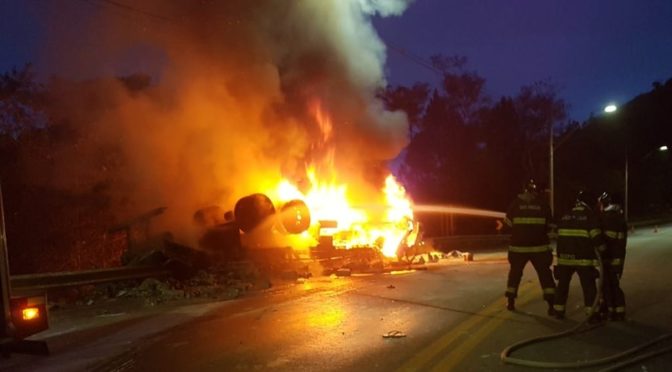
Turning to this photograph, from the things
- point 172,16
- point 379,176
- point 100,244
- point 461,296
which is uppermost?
point 172,16

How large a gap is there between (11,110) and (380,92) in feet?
36.5

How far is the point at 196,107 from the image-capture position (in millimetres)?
14547

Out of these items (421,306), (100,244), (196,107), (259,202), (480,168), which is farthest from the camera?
(480,168)

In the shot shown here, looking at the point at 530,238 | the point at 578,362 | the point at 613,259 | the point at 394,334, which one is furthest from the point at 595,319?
the point at 394,334

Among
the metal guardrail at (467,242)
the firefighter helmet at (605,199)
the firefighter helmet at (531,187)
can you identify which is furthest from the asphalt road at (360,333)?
the metal guardrail at (467,242)

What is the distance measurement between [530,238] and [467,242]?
1946cm

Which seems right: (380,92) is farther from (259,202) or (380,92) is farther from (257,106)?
(259,202)

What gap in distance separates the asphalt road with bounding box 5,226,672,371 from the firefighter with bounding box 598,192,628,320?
0.23m

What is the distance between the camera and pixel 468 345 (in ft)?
17.9

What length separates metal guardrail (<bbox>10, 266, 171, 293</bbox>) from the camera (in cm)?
859

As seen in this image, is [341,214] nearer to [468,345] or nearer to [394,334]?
[394,334]

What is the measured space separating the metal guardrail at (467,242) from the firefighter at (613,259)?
51.4 ft

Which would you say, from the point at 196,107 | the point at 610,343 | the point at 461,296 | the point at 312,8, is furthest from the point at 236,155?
the point at 610,343

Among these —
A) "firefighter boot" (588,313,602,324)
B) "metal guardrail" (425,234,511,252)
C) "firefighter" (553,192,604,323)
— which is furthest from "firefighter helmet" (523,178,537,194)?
"metal guardrail" (425,234,511,252)
